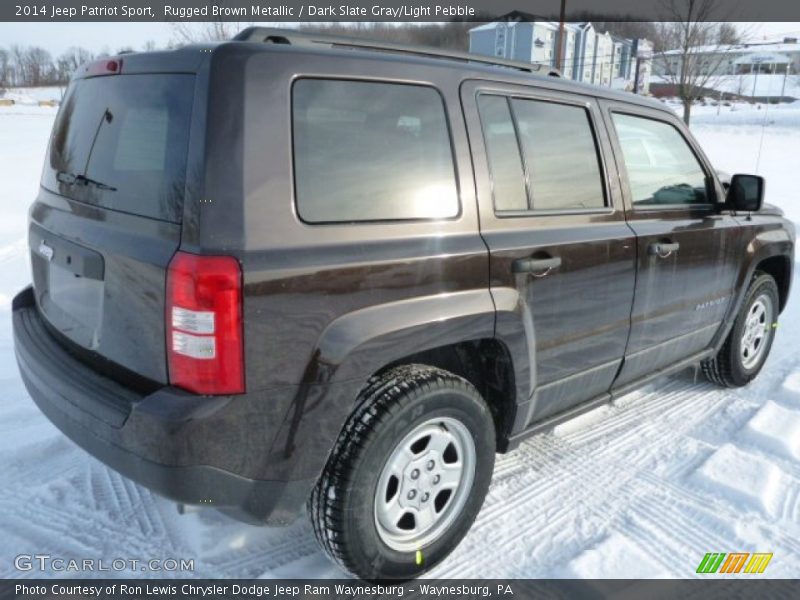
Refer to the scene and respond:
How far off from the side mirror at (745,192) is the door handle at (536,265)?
162cm

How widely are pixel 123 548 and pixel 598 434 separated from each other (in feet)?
8.17

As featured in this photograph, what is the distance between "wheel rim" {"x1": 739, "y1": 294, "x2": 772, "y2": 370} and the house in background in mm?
49247

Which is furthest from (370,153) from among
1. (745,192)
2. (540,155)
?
(745,192)

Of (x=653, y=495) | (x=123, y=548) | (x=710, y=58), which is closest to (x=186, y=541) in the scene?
(x=123, y=548)

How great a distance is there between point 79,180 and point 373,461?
5.01ft

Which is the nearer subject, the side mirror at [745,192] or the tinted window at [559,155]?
the tinted window at [559,155]

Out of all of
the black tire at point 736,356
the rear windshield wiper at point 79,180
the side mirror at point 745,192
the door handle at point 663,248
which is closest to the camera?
the rear windshield wiper at point 79,180

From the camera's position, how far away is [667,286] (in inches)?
137

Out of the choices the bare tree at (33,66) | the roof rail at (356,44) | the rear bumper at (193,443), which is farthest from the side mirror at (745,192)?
the bare tree at (33,66)

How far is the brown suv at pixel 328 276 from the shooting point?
1.98m

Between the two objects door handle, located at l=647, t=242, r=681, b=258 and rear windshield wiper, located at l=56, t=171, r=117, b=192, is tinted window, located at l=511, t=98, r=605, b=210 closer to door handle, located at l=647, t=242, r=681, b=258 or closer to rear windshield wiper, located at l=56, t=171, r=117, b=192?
door handle, located at l=647, t=242, r=681, b=258

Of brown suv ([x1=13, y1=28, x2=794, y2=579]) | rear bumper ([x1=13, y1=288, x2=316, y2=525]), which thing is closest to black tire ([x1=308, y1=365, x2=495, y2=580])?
brown suv ([x1=13, y1=28, x2=794, y2=579])

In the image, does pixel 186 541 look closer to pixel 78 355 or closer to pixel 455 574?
pixel 78 355

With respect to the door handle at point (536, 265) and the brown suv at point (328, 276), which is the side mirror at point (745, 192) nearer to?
the brown suv at point (328, 276)
